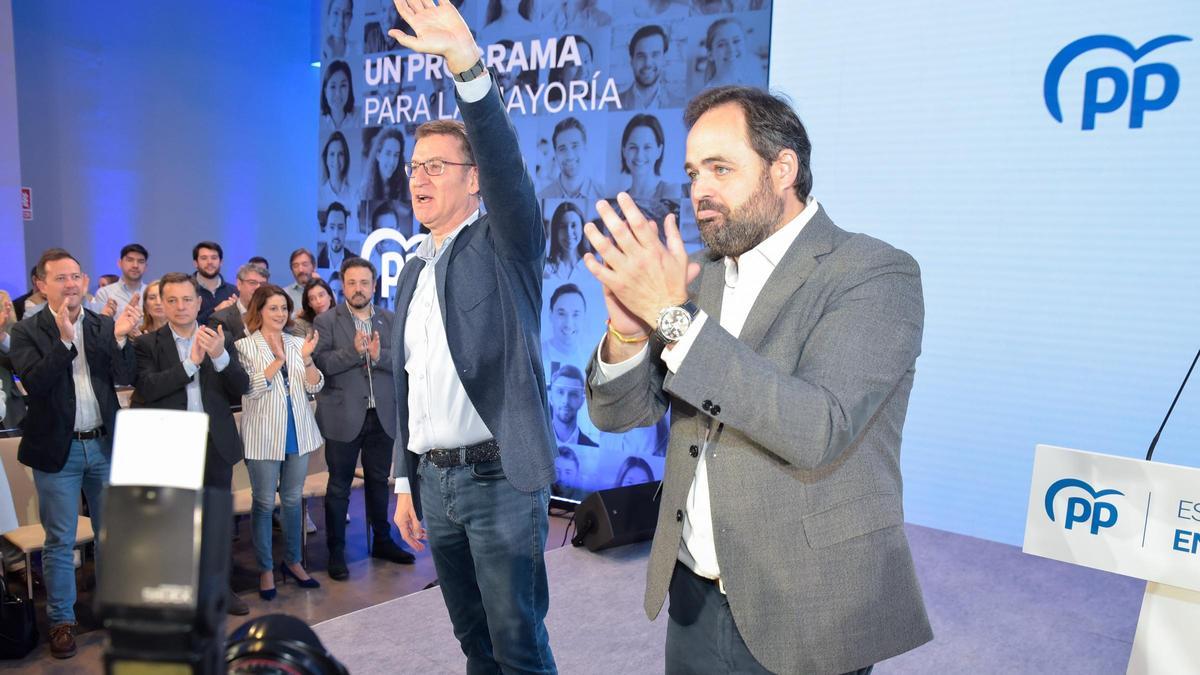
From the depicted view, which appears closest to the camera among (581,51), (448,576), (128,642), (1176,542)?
(128,642)

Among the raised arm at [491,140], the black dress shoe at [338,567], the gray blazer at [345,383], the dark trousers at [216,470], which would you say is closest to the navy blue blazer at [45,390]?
the dark trousers at [216,470]

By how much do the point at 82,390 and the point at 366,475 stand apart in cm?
164

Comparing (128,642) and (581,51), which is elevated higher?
(581,51)

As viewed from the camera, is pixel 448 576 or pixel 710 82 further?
pixel 710 82

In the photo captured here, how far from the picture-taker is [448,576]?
2.15 metres

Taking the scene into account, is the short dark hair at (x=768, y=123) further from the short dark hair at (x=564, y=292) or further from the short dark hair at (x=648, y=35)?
the short dark hair at (x=564, y=292)

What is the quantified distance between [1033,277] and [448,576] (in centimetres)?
304

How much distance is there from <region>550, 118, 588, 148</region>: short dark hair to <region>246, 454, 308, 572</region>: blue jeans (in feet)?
8.61

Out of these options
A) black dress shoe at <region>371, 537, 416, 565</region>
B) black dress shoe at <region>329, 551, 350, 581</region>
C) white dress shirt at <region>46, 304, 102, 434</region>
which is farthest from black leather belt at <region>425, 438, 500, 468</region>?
black dress shoe at <region>371, 537, 416, 565</region>

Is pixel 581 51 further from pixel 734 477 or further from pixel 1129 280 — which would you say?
pixel 734 477

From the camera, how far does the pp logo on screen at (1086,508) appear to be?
1.93 meters

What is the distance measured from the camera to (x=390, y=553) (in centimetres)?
514

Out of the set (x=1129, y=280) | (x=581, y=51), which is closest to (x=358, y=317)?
(x=581, y=51)

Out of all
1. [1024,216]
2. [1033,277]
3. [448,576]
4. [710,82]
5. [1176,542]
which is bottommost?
[448,576]
